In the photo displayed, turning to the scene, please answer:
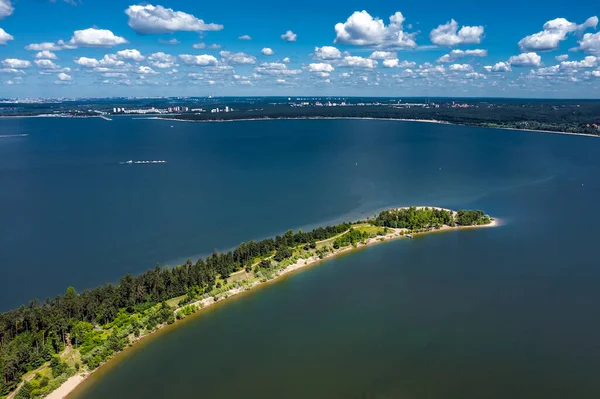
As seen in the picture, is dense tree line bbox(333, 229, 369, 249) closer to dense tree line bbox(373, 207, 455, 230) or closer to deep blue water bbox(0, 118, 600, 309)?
dense tree line bbox(373, 207, 455, 230)

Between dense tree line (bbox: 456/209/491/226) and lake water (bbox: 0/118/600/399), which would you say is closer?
lake water (bbox: 0/118/600/399)

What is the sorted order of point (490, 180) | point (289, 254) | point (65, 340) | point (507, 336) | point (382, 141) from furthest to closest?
point (382, 141), point (490, 180), point (289, 254), point (507, 336), point (65, 340)

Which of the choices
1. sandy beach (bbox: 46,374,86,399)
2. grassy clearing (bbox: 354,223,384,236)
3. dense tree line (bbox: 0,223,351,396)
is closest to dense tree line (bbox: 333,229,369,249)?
grassy clearing (bbox: 354,223,384,236)

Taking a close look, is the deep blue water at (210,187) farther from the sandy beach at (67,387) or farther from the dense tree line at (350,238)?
the sandy beach at (67,387)

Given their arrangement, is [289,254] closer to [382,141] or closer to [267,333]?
[267,333]

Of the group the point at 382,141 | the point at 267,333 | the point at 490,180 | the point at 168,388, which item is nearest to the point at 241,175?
the point at 490,180

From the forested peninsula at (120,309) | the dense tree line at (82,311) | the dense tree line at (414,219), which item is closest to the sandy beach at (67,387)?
the forested peninsula at (120,309)

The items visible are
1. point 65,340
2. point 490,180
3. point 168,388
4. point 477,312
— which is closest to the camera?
point 168,388

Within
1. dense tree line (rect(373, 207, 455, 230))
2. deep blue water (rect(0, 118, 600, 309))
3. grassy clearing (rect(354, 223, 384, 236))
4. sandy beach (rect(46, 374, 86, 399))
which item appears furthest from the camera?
dense tree line (rect(373, 207, 455, 230))
